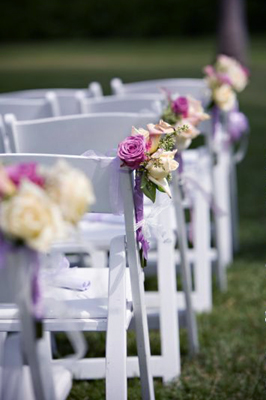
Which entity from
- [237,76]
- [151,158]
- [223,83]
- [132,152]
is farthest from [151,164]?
[237,76]

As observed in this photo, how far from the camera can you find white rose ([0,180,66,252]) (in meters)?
1.85

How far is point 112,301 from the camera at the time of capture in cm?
269

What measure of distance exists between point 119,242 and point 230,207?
3.63m

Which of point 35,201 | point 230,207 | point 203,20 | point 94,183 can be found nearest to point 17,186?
point 35,201

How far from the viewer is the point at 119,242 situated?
2.79 m

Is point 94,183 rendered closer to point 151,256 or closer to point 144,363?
point 144,363

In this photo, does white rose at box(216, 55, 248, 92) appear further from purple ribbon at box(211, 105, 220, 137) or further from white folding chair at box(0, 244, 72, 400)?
white folding chair at box(0, 244, 72, 400)

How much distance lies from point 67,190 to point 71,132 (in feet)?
5.14

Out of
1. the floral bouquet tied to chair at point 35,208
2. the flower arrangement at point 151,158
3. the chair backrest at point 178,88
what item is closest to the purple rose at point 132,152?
the flower arrangement at point 151,158

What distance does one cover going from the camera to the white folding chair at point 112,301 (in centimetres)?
255

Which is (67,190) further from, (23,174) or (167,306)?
(167,306)

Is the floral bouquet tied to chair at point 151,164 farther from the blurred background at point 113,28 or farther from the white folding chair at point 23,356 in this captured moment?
the blurred background at point 113,28

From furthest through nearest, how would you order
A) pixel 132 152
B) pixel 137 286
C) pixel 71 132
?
pixel 71 132, pixel 137 286, pixel 132 152

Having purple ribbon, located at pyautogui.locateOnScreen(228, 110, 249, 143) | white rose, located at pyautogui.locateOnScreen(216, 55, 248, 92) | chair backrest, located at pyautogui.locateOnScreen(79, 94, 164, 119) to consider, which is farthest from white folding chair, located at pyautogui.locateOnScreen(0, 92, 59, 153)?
purple ribbon, located at pyautogui.locateOnScreen(228, 110, 249, 143)
